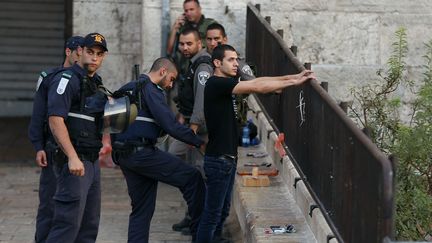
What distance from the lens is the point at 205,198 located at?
7582mm

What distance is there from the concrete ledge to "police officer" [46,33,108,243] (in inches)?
48.3

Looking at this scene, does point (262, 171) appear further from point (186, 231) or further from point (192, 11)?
point (192, 11)

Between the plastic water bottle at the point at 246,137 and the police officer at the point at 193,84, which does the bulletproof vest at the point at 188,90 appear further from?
the plastic water bottle at the point at 246,137

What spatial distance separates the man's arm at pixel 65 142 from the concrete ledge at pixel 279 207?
50.7 inches

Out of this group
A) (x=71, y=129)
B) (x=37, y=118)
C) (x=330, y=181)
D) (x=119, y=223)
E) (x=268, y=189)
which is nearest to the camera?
(x=330, y=181)

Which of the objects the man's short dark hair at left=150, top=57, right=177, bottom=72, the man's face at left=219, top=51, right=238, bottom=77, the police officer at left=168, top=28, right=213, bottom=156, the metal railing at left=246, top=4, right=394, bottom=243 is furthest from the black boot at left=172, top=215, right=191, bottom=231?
the man's face at left=219, top=51, right=238, bottom=77

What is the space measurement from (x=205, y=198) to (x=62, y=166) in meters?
1.23

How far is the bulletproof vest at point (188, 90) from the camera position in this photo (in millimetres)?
7996

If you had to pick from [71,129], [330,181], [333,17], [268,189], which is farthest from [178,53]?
[330,181]

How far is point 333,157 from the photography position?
19.9 feet

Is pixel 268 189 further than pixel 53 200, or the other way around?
pixel 268 189

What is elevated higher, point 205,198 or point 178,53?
point 178,53

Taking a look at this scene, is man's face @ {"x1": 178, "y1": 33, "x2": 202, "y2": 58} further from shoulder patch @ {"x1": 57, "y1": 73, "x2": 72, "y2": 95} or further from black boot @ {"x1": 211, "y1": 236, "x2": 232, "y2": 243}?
shoulder patch @ {"x1": 57, "y1": 73, "x2": 72, "y2": 95}

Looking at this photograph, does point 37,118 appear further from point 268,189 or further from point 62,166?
point 268,189
